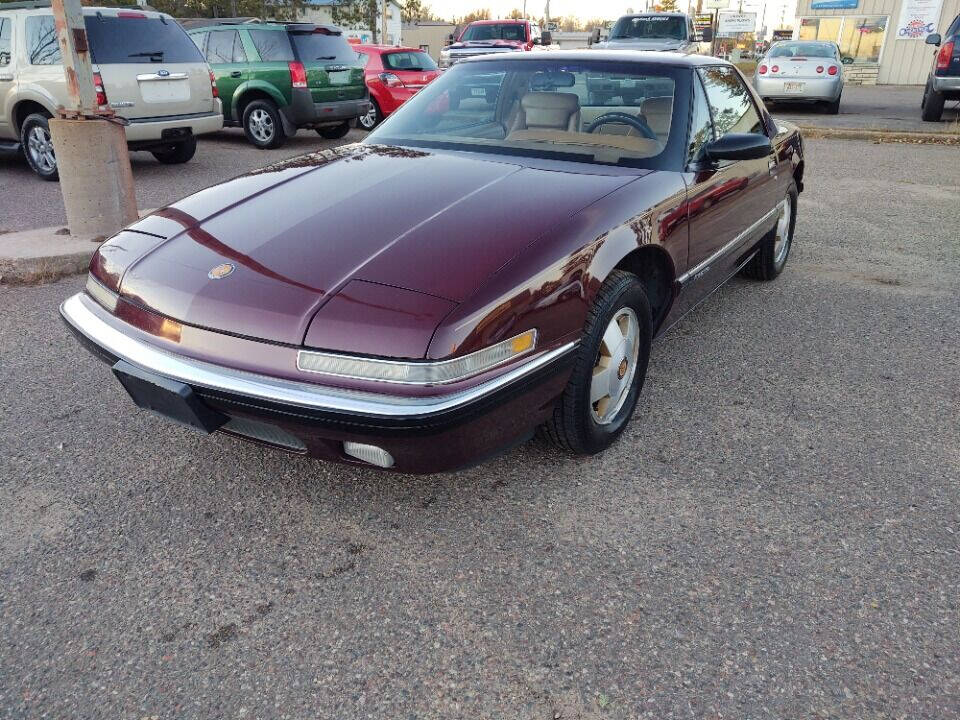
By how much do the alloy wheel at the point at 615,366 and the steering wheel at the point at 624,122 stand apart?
3.16 feet

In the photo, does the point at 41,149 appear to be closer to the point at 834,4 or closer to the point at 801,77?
the point at 801,77

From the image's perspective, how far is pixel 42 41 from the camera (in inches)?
301

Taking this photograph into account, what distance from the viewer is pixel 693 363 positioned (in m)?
3.71

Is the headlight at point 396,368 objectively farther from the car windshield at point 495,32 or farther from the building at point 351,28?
the building at point 351,28

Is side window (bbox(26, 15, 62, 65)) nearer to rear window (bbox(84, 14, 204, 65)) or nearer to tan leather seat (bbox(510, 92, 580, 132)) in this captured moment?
rear window (bbox(84, 14, 204, 65))

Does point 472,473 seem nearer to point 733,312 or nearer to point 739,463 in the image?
point 739,463

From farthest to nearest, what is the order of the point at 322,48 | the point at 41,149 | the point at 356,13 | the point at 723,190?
the point at 356,13
the point at 322,48
the point at 41,149
the point at 723,190

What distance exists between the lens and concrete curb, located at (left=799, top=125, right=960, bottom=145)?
36.6ft

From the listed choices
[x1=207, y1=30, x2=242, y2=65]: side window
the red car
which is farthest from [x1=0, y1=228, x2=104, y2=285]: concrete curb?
the red car

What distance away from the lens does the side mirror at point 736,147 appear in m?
3.24

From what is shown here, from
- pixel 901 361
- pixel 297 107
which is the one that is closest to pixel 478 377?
pixel 901 361

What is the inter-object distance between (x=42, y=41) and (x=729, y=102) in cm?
710

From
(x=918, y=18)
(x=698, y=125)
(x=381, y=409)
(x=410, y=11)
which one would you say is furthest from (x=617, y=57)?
(x=410, y=11)

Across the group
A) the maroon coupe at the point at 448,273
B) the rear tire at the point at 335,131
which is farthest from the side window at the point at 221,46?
the maroon coupe at the point at 448,273
